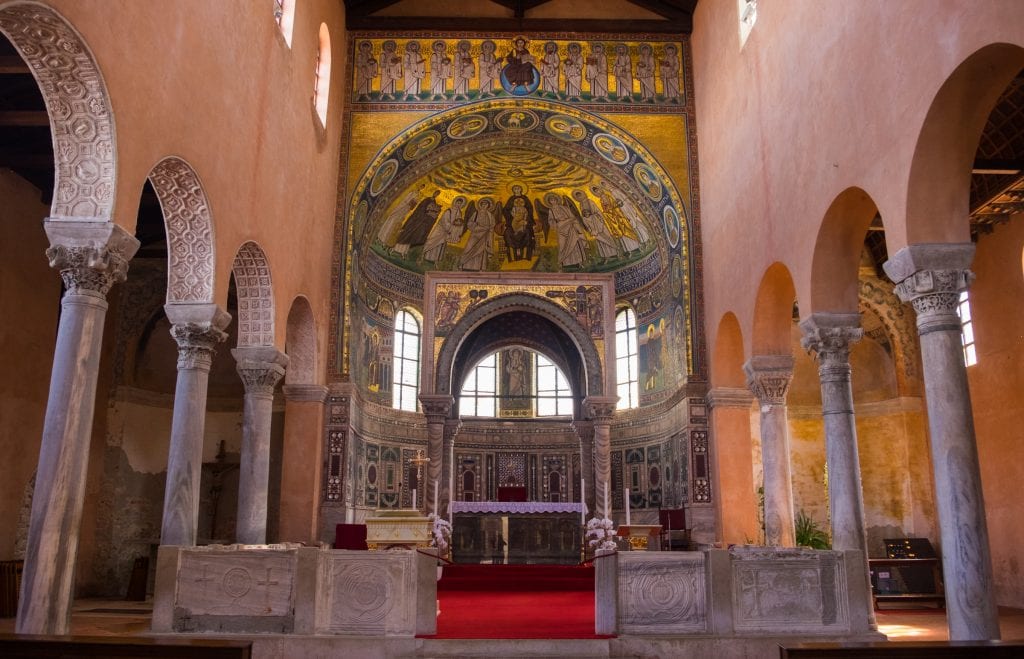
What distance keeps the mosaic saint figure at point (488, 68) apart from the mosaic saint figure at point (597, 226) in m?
4.51

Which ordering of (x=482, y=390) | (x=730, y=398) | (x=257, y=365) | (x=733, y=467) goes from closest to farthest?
(x=257, y=365)
(x=733, y=467)
(x=730, y=398)
(x=482, y=390)

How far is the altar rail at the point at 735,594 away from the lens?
356 inches

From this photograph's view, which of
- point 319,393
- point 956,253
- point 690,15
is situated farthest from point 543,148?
point 956,253

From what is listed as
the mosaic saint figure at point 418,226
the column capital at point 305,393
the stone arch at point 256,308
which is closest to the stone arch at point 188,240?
the stone arch at point 256,308

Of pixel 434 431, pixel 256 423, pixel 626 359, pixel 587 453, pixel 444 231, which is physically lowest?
pixel 256 423

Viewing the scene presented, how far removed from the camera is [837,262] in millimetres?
12109

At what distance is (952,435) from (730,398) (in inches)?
379

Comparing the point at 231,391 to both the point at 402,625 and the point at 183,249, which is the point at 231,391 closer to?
the point at 183,249

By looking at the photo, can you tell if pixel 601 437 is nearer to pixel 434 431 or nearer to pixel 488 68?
pixel 434 431

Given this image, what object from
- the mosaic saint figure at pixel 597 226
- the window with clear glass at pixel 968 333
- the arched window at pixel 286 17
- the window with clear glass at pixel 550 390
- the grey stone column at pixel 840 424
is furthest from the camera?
the window with clear glass at pixel 550 390

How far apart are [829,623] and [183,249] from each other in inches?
367

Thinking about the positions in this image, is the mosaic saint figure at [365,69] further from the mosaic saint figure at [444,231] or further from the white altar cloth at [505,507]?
the white altar cloth at [505,507]

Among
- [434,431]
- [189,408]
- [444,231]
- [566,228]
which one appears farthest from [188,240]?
[566,228]

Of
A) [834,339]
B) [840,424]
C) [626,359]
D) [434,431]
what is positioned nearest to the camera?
[840,424]
